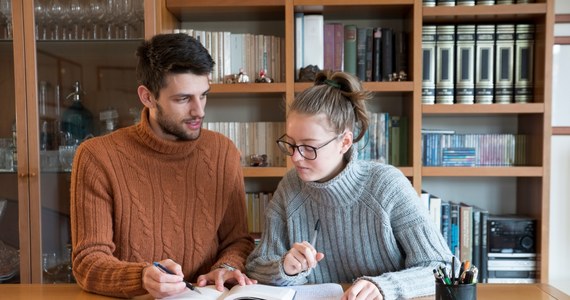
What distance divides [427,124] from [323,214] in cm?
142

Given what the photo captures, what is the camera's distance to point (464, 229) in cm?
245

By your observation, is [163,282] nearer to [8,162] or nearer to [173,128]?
[173,128]

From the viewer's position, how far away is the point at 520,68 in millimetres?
2387

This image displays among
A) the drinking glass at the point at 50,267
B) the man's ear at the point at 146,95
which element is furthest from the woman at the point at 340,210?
the drinking glass at the point at 50,267

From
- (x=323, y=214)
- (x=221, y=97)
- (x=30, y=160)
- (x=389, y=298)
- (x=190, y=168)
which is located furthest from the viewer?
(x=221, y=97)

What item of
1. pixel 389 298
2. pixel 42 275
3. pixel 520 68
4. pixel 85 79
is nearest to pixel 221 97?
pixel 85 79

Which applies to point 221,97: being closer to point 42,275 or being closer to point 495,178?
point 42,275

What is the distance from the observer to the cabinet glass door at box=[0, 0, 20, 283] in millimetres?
2369

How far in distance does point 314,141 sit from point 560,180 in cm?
176

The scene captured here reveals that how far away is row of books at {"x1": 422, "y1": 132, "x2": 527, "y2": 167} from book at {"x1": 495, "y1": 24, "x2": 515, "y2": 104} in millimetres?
190

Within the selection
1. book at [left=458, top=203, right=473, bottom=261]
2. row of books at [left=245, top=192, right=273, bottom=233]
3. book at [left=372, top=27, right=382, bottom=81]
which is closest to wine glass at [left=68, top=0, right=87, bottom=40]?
row of books at [left=245, top=192, right=273, bottom=233]

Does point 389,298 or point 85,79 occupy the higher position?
point 85,79

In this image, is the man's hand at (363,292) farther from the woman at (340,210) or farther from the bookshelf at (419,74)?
the bookshelf at (419,74)

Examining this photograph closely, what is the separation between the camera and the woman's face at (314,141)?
131 centimetres
